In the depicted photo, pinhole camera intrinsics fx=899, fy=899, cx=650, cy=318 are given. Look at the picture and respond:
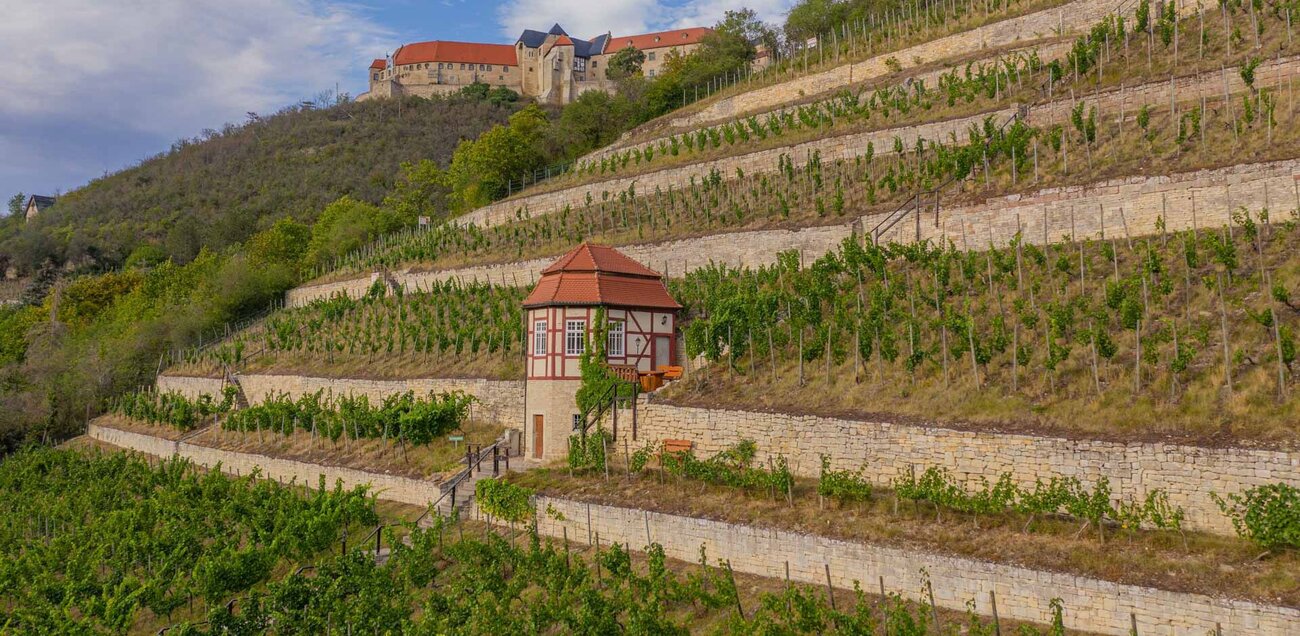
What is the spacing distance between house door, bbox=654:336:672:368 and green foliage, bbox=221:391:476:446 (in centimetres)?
603

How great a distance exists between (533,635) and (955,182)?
62.1 ft

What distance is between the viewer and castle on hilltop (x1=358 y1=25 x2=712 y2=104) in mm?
96625

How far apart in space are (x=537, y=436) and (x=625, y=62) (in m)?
70.3

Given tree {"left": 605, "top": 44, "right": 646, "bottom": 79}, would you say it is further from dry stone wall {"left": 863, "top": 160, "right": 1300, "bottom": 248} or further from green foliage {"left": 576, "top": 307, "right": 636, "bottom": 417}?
green foliage {"left": 576, "top": 307, "right": 636, "bottom": 417}

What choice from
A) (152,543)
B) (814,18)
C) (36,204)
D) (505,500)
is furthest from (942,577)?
(36,204)

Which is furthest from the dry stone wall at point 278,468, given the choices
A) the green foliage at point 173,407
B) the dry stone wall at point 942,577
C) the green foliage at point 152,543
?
the dry stone wall at point 942,577

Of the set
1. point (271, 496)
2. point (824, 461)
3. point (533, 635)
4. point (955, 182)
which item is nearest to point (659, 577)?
point (533, 635)

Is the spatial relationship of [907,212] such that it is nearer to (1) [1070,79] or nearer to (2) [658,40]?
(1) [1070,79]

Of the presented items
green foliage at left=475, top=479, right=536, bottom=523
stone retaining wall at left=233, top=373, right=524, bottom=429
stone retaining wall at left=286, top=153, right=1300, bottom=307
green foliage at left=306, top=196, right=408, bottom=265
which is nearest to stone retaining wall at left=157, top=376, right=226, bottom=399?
stone retaining wall at left=233, top=373, right=524, bottom=429

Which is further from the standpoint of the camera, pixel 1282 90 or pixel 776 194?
pixel 776 194

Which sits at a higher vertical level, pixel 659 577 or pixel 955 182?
pixel 955 182

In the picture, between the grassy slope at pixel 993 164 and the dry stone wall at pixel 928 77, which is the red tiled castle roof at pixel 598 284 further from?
the dry stone wall at pixel 928 77

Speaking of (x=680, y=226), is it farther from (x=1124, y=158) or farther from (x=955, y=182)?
(x=1124, y=158)

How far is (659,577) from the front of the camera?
50.5 ft
